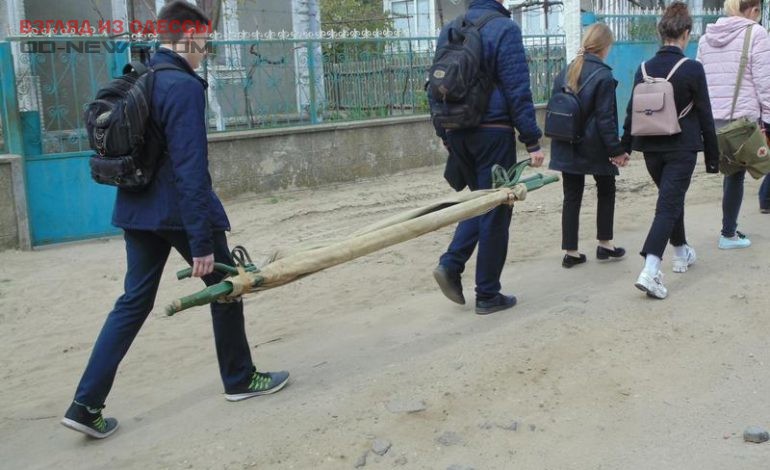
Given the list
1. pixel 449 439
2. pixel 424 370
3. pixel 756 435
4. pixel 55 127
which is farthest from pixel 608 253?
pixel 55 127

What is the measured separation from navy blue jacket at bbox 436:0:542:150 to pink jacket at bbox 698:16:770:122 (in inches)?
90.7

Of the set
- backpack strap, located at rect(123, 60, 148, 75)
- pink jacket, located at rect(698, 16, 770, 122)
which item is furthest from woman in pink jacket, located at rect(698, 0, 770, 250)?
backpack strap, located at rect(123, 60, 148, 75)

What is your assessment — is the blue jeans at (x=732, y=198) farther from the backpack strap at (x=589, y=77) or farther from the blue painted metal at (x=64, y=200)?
the blue painted metal at (x=64, y=200)

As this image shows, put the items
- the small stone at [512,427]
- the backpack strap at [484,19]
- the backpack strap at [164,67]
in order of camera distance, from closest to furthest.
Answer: the backpack strap at [164,67], the small stone at [512,427], the backpack strap at [484,19]

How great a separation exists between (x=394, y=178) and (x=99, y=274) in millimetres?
4338

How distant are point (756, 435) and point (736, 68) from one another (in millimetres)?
3534

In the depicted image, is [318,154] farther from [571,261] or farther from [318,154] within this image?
[571,261]

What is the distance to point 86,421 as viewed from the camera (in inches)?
150

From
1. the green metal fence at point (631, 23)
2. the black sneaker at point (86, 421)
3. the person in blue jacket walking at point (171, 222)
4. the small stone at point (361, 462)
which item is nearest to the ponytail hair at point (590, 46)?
the person in blue jacket walking at point (171, 222)

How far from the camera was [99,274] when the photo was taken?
23.0 ft

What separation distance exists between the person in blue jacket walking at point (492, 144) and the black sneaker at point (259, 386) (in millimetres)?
1333

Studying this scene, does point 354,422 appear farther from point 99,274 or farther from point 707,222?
point 707,222

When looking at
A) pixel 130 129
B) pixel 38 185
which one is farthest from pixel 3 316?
pixel 130 129

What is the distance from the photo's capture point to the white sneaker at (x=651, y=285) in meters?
5.25
